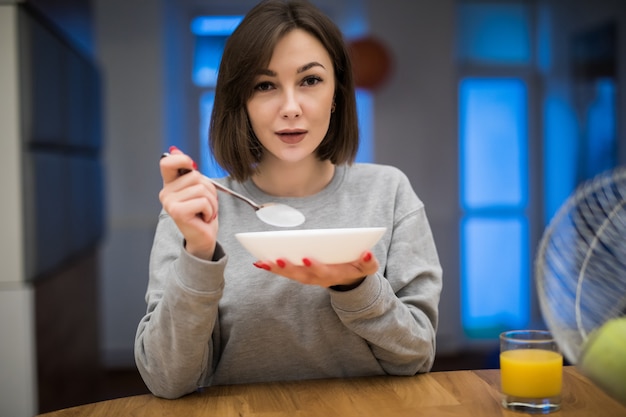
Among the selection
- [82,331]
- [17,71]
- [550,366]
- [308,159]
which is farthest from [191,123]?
[550,366]

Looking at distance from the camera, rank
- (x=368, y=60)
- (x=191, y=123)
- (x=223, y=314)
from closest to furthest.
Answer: (x=223, y=314)
(x=368, y=60)
(x=191, y=123)

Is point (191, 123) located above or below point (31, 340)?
above

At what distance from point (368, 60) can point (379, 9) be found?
520 mm

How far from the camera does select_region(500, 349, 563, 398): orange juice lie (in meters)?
1.07

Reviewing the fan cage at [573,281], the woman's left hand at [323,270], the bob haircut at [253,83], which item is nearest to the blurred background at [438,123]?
the bob haircut at [253,83]

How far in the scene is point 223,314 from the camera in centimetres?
145

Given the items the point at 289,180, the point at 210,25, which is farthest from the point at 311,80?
the point at 210,25

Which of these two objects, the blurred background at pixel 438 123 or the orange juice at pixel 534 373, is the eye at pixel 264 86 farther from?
the blurred background at pixel 438 123

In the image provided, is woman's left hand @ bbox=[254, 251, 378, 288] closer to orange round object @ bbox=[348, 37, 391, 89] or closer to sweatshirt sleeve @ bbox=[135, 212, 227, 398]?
sweatshirt sleeve @ bbox=[135, 212, 227, 398]

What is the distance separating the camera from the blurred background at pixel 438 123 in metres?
5.19

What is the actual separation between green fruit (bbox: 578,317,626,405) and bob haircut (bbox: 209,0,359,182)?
82 cm

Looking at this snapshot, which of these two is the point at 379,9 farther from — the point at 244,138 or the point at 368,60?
the point at 244,138

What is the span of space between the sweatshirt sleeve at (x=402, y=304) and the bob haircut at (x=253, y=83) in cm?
25

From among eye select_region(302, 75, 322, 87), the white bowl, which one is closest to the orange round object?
eye select_region(302, 75, 322, 87)
